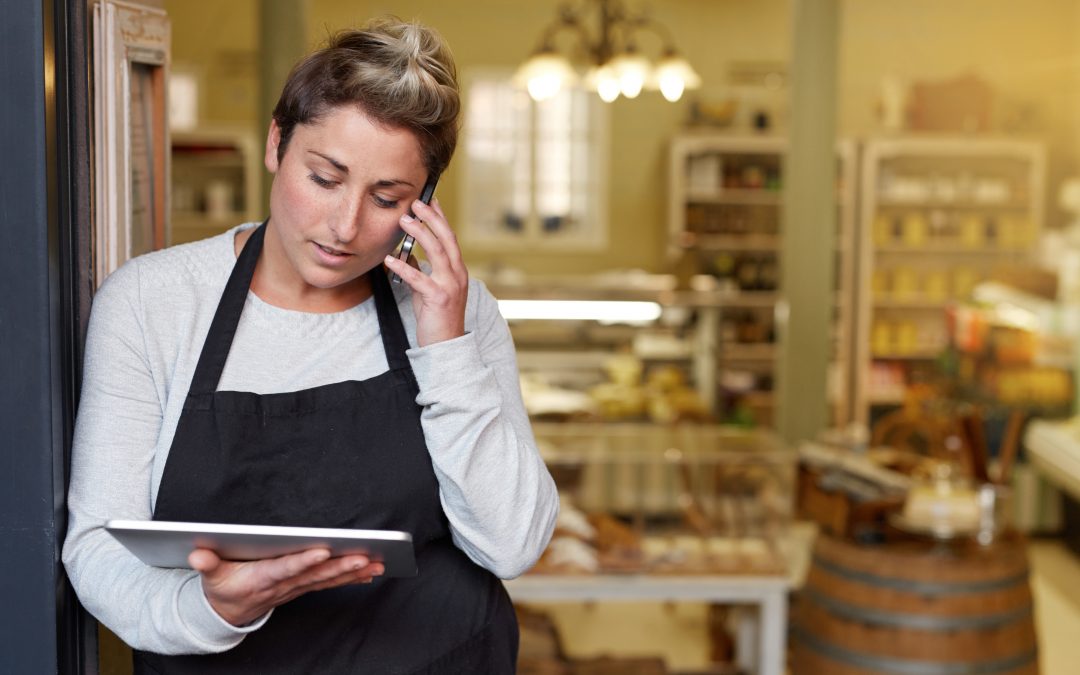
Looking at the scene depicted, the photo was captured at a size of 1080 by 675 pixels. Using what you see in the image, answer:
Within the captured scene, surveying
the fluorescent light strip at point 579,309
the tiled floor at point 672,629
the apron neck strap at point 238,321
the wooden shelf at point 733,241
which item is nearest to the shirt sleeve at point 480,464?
the apron neck strap at point 238,321

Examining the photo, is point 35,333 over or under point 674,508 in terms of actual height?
over

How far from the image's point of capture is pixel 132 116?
5.57ft

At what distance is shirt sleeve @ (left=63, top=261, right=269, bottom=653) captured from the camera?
133cm

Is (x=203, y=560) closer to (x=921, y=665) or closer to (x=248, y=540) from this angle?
(x=248, y=540)

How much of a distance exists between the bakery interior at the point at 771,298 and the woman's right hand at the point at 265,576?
414 millimetres

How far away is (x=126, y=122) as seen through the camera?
1.60 m

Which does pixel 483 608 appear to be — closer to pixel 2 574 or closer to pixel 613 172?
pixel 2 574

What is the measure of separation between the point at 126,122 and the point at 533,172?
9.48 meters

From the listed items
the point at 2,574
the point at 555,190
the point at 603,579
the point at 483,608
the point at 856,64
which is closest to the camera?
the point at 2,574

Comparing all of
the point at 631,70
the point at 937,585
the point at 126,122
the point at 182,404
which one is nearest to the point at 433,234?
the point at 182,404

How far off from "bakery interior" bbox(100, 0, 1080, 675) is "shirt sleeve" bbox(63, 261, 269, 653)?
289 millimetres

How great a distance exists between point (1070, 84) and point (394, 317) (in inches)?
362

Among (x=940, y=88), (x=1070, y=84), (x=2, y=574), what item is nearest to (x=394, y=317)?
(x=2, y=574)

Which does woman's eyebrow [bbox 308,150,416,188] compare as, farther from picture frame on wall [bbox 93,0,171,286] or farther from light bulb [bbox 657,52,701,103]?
light bulb [bbox 657,52,701,103]
